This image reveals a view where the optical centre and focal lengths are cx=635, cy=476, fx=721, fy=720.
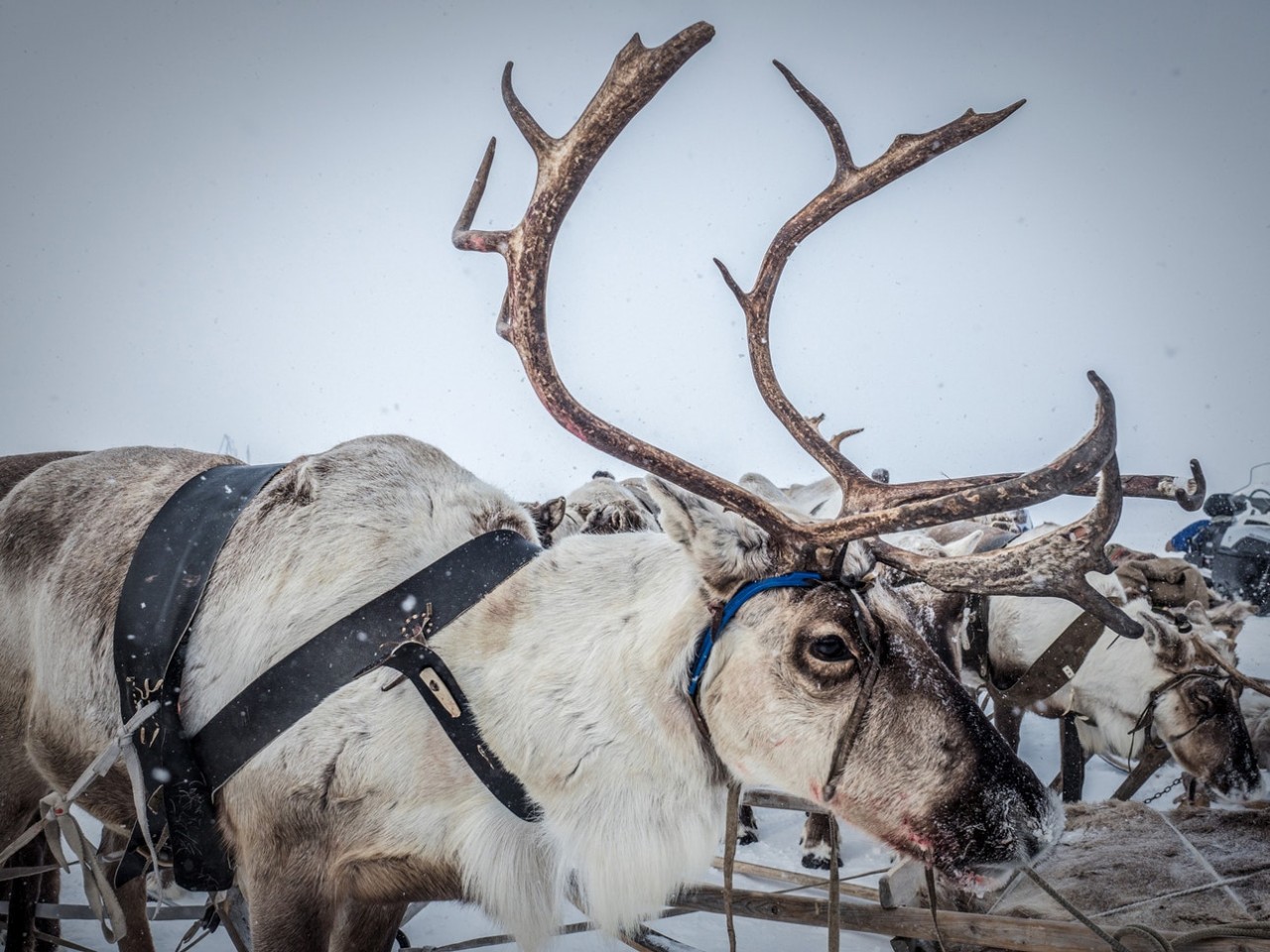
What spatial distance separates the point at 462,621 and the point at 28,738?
4.59 ft

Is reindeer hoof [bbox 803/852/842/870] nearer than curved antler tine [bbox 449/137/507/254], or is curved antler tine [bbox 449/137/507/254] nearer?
curved antler tine [bbox 449/137/507/254]

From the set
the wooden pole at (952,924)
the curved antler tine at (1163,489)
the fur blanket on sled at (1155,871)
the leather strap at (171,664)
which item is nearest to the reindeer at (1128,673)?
the fur blanket on sled at (1155,871)

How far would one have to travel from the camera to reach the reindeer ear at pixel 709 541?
1604 mm

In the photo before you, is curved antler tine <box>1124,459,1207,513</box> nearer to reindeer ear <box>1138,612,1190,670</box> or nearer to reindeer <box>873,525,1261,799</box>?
reindeer <box>873,525,1261,799</box>

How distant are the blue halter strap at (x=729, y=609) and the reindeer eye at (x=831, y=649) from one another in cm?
12

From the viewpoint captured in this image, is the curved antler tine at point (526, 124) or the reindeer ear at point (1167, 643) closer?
the curved antler tine at point (526, 124)

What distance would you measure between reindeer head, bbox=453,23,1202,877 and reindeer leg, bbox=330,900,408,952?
0.96 metres

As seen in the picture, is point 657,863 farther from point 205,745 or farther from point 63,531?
point 63,531

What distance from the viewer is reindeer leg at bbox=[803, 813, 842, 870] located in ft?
14.7

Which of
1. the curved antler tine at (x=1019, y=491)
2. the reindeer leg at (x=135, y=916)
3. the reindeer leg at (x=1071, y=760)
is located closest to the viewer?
the curved antler tine at (x=1019, y=491)

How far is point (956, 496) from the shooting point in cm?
149

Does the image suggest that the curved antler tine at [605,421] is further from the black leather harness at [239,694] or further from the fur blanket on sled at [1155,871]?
the fur blanket on sled at [1155,871]

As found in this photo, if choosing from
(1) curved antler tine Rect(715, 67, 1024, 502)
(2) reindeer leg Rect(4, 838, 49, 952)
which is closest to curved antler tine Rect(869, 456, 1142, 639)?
(1) curved antler tine Rect(715, 67, 1024, 502)

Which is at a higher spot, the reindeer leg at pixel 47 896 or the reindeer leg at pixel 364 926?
the reindeer leg at pixel 364 926
